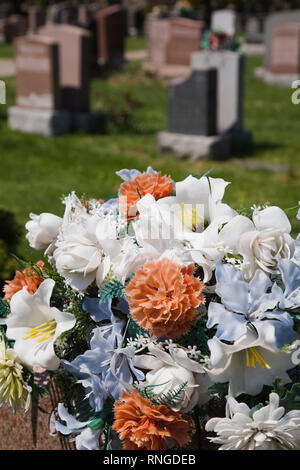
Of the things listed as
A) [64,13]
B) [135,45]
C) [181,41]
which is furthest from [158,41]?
[135,45]

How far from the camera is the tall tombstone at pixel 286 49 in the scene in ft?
50.5

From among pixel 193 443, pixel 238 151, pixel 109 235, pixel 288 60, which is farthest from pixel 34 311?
pixel 288 60

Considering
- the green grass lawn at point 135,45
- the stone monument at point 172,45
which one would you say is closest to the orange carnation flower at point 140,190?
the stone monument at point 172,45

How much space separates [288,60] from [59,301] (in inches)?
588

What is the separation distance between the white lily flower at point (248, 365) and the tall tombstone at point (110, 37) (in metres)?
17.5

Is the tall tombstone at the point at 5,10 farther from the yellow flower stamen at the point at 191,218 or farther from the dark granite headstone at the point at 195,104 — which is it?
the yellow flower stamen at the point at 191,218

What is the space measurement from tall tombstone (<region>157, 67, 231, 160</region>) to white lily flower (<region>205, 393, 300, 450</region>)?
24.2ft

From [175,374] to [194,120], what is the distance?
7.54 meters

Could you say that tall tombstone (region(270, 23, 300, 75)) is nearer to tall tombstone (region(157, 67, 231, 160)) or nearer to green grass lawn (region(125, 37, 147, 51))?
tall tombstone (region(157, 67, 231, 160))

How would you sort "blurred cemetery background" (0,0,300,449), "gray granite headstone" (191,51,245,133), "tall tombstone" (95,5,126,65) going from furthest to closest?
"tall tombstone" (95,5,126,65)
"gray granite headstone" (191,51,245,133)
"blurred cemetery background" (0,0,300,449)

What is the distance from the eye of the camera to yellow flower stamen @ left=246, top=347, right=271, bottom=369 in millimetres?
1433

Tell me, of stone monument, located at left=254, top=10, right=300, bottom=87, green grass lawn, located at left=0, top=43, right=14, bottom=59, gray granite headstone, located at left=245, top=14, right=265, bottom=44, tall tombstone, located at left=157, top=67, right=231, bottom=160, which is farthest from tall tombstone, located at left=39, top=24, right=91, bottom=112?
gray granite headstone, located at left=245, top=14, right=265, bottom=44

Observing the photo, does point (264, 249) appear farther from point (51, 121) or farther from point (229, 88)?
point (51, 121)

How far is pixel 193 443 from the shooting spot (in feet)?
5.73
